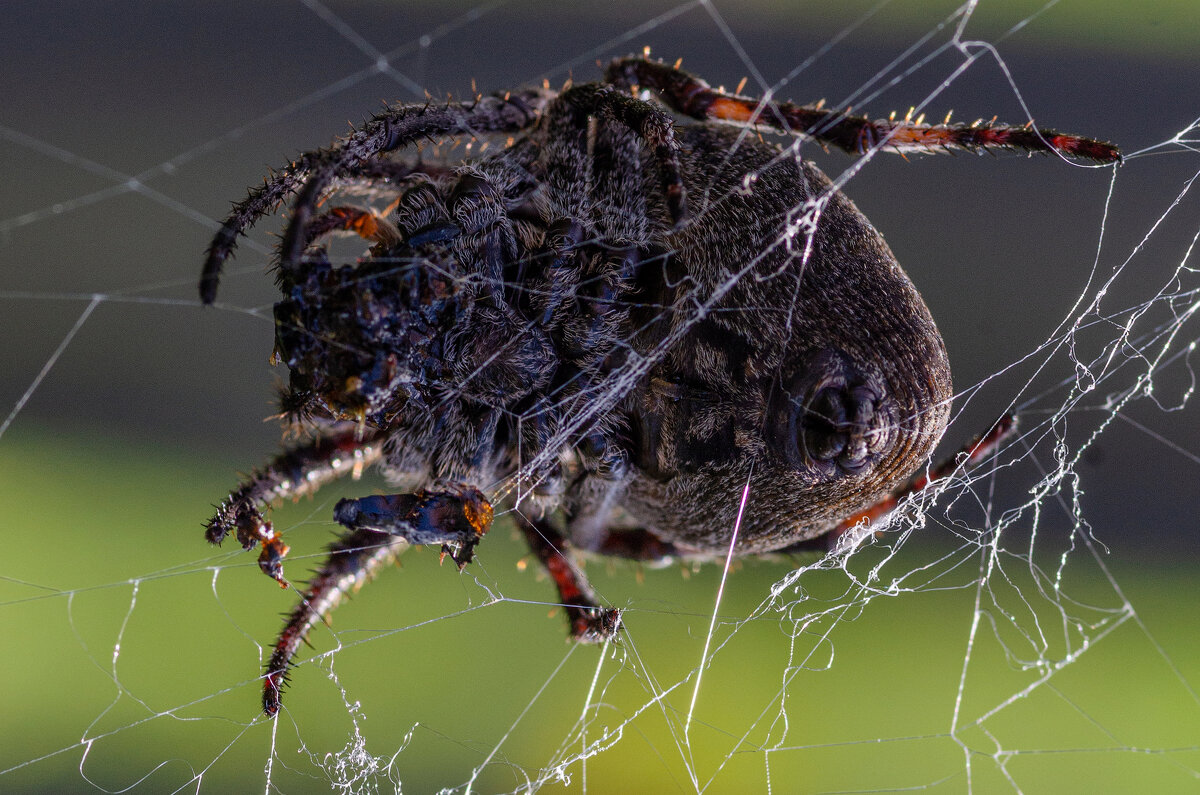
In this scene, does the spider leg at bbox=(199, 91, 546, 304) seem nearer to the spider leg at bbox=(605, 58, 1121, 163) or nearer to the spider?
the spider

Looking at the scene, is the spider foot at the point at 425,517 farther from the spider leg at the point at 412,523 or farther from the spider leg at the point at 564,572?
the spider leg at the point at 564,572

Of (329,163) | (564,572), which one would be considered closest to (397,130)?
(329,163)

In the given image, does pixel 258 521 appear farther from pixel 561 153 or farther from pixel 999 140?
pixel 999 140

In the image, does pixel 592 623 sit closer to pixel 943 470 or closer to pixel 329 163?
pixel 943 470

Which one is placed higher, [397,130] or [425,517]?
[397,130]

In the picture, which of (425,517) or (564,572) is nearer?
(425,517)

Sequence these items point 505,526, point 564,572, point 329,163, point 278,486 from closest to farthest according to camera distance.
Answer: point 329,163
point 278,486
point 564,572
point 505,526
